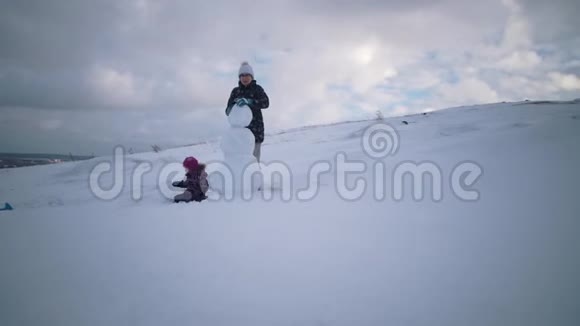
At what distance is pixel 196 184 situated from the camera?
113 inches

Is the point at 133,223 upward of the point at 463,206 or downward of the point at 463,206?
downward

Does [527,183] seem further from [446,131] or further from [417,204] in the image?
[446,131]

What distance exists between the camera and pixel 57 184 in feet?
15.6

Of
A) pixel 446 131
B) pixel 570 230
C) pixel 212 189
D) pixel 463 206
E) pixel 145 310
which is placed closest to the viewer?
pixel 145 310

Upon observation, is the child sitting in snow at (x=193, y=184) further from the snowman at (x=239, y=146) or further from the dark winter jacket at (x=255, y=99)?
the dark winter jacket at (x=255, y=99)

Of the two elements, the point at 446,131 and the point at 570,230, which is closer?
the point at 570,230

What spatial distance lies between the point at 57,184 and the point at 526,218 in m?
6.79

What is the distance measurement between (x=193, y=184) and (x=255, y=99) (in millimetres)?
1299

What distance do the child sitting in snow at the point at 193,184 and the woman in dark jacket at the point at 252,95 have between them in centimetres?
81

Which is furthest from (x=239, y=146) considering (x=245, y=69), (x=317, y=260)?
(x=317, y=260)

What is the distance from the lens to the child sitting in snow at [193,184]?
271 centimetres

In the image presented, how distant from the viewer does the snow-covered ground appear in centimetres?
92

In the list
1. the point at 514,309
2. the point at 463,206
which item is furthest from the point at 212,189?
the point at 514,309

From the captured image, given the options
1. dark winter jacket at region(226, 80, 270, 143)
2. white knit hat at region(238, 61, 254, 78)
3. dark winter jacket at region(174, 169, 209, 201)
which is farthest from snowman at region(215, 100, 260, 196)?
white knit hat at region(238, 61, 254, 78)
